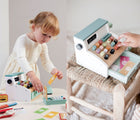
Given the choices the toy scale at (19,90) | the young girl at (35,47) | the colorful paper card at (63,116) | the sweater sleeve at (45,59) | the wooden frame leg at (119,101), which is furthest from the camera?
the sweater sleeve at (45,59)

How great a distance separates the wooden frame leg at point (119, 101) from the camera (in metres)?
0.73

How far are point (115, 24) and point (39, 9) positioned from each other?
0.65 meters

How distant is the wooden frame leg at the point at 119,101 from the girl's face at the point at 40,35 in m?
0.67

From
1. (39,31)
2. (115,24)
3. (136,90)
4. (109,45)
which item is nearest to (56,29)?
(39,31)

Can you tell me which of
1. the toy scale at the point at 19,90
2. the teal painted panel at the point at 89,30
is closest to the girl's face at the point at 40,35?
the toy scale at the point at 19,90

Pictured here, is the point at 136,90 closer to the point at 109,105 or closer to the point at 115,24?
the point at 109,105

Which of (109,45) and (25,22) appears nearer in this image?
(109,45)

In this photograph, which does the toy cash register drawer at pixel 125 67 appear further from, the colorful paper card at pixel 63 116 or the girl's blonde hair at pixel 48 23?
the girl's blonde hair at pixel 48 23

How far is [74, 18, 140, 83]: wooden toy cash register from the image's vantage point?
74cm

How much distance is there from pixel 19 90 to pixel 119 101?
1.84 ft

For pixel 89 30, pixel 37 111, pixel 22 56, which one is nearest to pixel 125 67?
pixel 89 30

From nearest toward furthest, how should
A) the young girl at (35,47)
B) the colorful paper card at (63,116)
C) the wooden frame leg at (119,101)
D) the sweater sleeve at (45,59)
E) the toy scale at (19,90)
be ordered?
the wooden frame leg at (119,101)
the colorful paper card at (63,116)
the toy scale at (19,90)
the young girl at (35,47)
the sweater sleeve at (45,59)

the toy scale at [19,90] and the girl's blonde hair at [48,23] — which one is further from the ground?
the girl's blonde hair at [48,23]

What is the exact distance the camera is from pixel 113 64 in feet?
2.60
